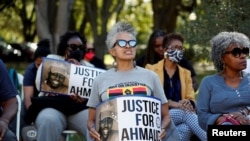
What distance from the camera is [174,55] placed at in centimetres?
793

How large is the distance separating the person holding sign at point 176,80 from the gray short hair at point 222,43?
1.05m

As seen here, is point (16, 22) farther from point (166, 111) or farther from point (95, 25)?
point (166, 111)

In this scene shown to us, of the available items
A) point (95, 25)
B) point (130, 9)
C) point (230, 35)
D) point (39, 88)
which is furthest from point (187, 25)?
point (130, 9)

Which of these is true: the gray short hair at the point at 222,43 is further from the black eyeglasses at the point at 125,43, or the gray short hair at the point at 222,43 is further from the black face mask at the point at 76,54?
the black face mask at the point at 76,54

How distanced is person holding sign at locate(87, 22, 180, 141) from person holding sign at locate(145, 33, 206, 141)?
115 centimetres

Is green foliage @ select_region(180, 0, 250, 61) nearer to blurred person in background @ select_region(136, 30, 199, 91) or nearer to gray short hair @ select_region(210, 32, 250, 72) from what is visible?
blurred person in background @ select_region(136, 30, 199, 91)

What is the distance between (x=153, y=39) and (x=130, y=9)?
2858cm

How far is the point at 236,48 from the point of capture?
251 inches

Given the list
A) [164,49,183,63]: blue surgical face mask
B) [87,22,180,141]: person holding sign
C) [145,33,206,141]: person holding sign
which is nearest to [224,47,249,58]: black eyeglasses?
[87,22,180,141]: person holding sign

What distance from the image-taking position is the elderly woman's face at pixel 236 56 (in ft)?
20.9

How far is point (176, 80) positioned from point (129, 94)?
6.74ft

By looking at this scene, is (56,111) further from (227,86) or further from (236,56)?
(236,56)

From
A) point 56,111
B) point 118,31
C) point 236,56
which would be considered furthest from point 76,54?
point 236,56

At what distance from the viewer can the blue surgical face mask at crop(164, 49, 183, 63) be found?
7929 millimetres
